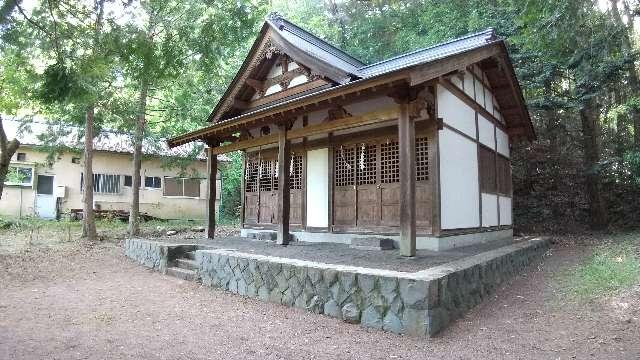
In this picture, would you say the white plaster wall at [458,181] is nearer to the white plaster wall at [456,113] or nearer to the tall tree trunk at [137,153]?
the white plaster wall at [456,113]

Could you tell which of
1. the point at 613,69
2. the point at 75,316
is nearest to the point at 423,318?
the point at 75,316

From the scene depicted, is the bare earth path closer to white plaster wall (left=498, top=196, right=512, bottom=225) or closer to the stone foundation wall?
the stone foundation wall

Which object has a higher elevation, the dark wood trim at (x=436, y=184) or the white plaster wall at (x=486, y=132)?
the white plaster wall at (x=486, y=132)

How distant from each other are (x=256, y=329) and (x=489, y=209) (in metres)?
7.81

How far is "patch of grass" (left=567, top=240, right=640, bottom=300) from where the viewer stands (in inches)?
244

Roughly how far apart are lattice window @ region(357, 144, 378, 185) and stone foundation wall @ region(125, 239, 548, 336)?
3016 millimetres

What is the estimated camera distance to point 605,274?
23.0 feet

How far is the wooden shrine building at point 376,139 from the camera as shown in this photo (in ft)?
23.0

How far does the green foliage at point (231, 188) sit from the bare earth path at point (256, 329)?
609 inches

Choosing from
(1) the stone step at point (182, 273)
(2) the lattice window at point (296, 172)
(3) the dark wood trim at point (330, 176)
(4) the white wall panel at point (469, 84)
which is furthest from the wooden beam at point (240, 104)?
(4) the white wall panel at point (469, 84)

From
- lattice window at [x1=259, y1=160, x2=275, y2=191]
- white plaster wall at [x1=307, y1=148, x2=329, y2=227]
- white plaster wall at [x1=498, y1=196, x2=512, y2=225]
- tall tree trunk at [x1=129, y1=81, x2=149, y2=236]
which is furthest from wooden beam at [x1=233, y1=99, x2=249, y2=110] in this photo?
white plaster wall at [x1=498, y1=196, x2=512, y2=225]

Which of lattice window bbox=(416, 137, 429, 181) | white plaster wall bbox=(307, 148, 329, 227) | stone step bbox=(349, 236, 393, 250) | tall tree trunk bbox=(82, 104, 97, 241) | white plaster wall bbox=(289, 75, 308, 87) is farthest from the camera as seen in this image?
tall tree trunk bbox=(82, 104, 97, 241)

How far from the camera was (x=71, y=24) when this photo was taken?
595 centimetres

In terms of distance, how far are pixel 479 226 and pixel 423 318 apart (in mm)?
5967
